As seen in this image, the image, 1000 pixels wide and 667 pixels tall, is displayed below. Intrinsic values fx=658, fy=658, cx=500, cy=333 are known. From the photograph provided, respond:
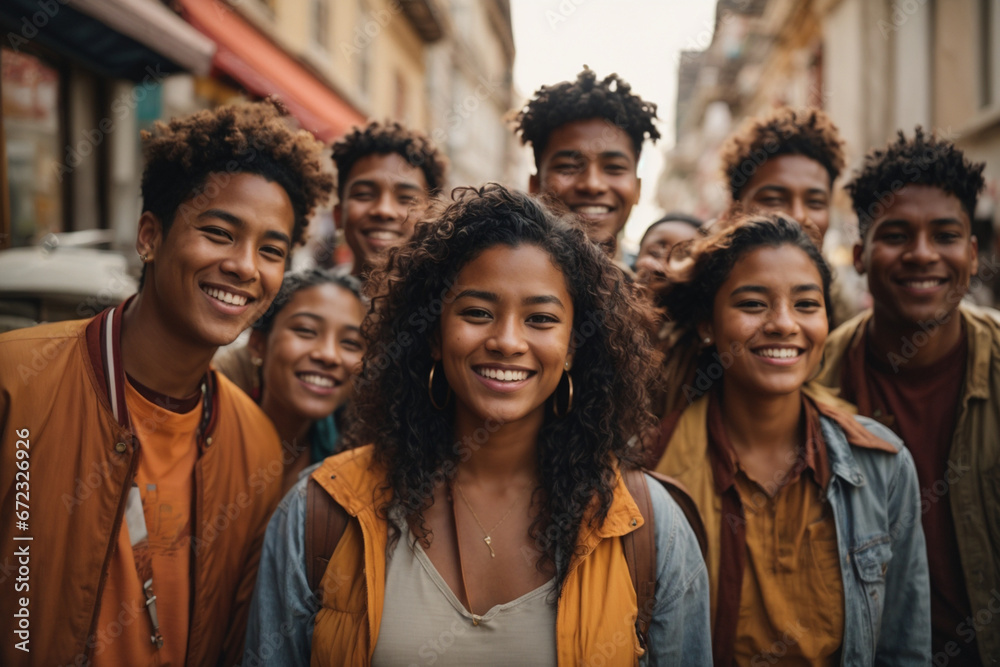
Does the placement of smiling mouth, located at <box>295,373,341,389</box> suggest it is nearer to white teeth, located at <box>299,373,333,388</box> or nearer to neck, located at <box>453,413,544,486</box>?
white teeth, located at <box>299,373,333,388</box>

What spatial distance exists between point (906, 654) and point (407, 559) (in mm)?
1839

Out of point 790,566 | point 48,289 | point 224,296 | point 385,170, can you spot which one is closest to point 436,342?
point 224,296

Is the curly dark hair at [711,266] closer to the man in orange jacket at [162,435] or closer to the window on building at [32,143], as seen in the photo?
the man in orange jacket at [162,435]

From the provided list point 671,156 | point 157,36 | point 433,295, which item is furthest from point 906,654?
point 671,156

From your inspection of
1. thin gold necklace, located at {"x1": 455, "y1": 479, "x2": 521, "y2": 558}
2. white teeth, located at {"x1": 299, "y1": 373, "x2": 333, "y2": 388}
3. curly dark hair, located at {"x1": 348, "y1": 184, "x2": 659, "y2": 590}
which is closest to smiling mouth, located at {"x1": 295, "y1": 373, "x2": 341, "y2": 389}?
white teeth, located at {"x1": 299, "y1": 373, "x2": 333, "y2": 388}

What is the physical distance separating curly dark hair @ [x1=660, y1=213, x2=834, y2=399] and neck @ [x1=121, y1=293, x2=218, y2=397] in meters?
1.99

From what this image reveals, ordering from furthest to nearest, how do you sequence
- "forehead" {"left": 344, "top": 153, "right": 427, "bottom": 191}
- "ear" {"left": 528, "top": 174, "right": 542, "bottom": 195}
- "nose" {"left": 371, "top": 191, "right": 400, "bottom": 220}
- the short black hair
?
the short black hair → "forehead" {"left": 344, "top": 153, "right": 427, "bottom": 191} → "nose" {"left": 371, "top": 191, "right": 400, "bottom": 220} → "ear" {"left": 528, "top": 174, "right": 542, "bottom": 195}

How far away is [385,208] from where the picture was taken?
12.4 feet

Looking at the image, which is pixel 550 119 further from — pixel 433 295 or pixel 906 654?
pixel 906 654

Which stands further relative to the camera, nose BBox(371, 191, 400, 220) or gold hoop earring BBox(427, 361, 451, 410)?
nose BBox(371, 191, 400, 220)

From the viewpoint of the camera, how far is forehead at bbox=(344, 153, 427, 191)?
390 cm

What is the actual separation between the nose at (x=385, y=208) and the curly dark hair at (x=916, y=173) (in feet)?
8.23

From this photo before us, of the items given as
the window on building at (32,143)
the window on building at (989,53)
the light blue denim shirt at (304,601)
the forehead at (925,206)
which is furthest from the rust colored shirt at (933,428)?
the window on building at (989,53)

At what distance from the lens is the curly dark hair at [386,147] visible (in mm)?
3955
